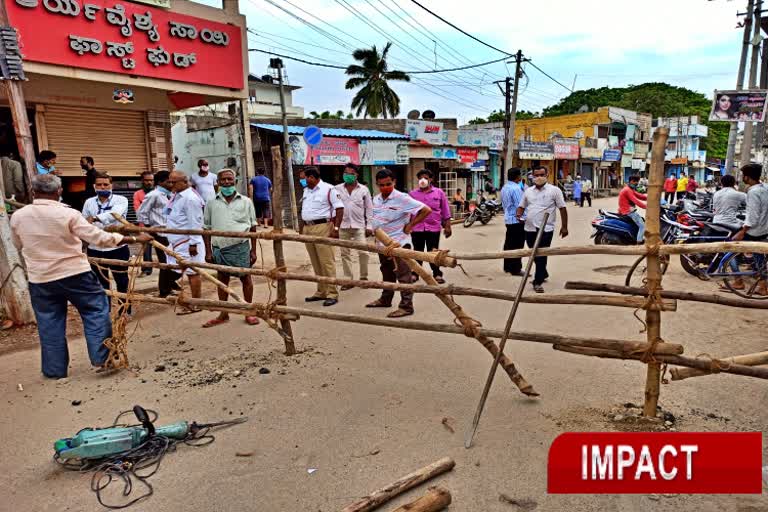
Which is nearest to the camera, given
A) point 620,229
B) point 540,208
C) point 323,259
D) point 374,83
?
point 323,259

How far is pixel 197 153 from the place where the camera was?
1659cm

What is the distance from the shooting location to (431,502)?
239 cm

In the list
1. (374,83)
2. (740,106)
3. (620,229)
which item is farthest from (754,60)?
(374,83)

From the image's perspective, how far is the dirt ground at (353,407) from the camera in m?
2.61

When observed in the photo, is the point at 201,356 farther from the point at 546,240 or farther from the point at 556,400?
the point at 546,240

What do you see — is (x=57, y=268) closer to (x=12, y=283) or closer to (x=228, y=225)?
(x=228, y=225)

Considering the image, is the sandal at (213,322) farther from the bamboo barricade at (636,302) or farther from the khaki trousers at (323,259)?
the bamboo barricade at (636,302)

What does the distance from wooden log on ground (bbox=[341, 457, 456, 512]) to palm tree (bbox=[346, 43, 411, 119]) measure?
32.5 metres

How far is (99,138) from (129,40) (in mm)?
2460

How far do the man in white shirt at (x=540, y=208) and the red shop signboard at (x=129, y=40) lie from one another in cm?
659

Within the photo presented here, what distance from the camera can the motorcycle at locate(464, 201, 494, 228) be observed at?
52.8ft

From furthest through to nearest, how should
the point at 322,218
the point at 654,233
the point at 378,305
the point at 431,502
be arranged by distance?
the point at 322,218, the point at 378,305, the point at 654,233, the point at 431,502

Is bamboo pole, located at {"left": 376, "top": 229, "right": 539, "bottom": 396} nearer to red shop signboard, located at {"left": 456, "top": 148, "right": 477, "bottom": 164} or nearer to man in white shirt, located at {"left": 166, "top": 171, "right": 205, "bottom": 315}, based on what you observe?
man in white shirt, located at {"left": 166, "top": 171, "right": 205, "bottom": 315}

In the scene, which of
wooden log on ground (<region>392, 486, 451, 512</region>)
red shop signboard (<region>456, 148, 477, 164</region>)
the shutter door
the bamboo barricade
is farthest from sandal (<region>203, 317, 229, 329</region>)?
red shop signboard (<region>456, 148, 477, 164</region>)
